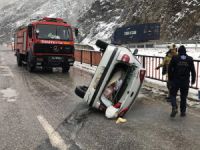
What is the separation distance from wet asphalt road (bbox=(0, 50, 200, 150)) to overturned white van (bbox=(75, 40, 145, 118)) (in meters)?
0.33

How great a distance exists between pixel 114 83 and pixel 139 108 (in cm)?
129

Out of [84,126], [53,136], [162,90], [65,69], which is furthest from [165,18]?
[53,136]

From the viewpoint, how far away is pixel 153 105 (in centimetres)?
966

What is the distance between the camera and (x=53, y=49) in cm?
1788

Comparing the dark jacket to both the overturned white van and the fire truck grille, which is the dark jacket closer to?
the overturned white van

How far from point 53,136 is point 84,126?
3.29ft

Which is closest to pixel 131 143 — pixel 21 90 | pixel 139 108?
pixel 139 108

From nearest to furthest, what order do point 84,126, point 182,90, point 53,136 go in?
1. point 53,136
2. point 84,126
3. point 182,90

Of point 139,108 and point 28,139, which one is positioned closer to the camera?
point 28,139

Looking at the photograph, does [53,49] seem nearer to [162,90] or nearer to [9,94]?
[9,94]

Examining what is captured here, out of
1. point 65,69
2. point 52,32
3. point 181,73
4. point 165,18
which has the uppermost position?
point 165,18

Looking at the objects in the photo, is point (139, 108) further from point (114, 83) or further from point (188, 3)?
point (188, 3)

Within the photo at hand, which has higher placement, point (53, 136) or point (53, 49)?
point (53, 49)

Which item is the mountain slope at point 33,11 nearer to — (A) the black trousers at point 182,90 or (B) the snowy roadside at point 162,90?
(B) the snowy roadside at point 162,90
